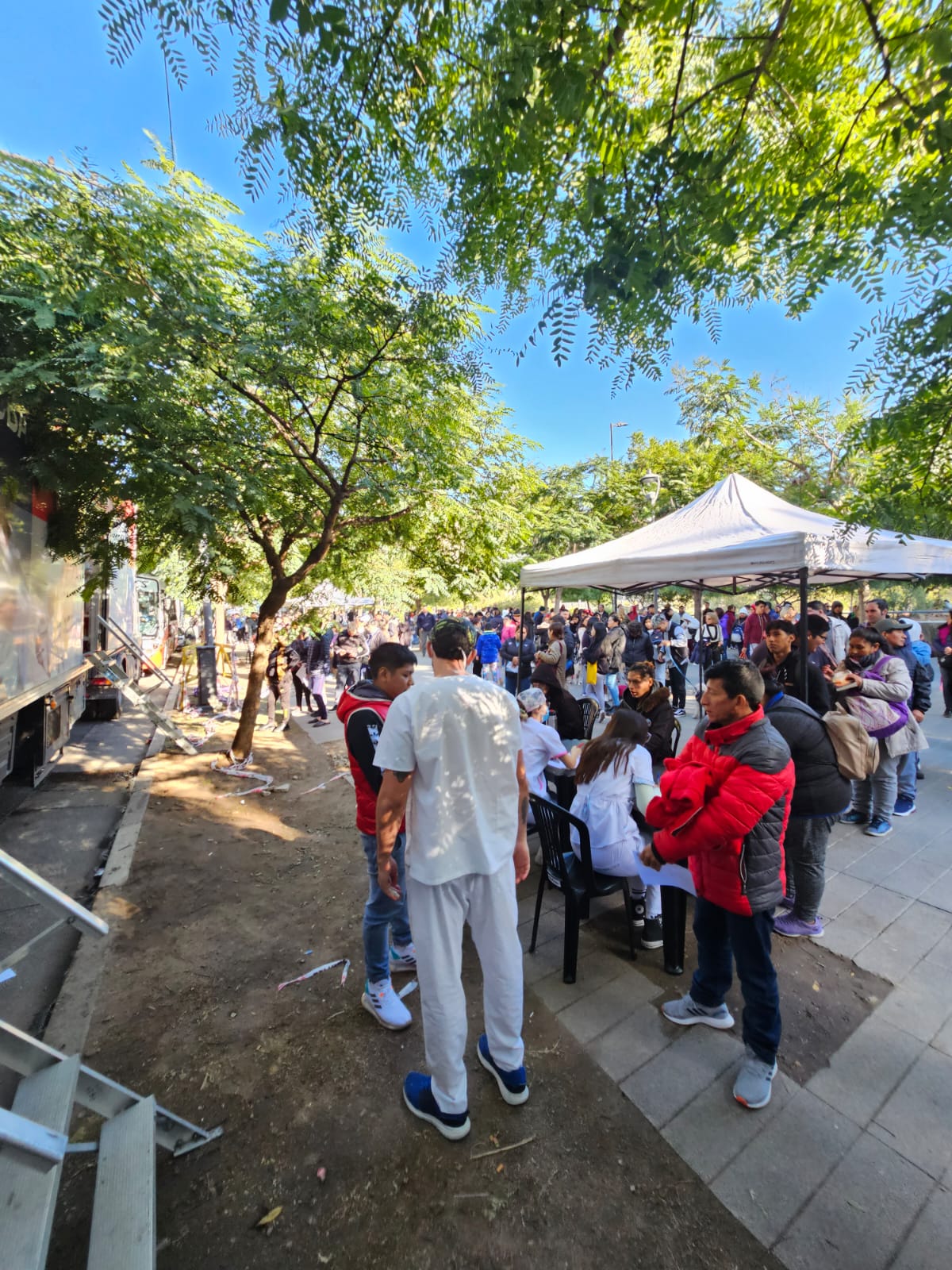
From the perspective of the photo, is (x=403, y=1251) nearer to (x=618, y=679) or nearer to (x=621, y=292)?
(x=621, y=292)

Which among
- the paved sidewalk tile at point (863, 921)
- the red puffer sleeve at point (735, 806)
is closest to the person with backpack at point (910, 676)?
the paved sidewalk tile at point (863, 921)

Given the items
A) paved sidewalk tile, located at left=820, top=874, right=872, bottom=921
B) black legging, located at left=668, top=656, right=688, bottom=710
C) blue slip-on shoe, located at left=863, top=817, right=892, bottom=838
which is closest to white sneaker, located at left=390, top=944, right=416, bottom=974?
paved sidewalk tile, located at left=820, top=874, right=872, bottom=921

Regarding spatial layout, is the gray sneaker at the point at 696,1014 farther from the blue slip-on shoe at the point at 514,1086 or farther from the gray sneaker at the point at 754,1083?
the blue slip-on shoe at the point at 514,1086

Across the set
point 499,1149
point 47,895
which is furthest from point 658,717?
point 47,895

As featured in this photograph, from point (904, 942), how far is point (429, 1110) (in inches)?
121

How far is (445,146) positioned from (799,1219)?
427cm

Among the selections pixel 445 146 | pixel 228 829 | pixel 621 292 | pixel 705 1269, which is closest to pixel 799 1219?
pixel 705 1269

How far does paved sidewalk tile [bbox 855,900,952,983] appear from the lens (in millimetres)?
3068

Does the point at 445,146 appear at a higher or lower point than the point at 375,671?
higher

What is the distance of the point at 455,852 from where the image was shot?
2.06 metres

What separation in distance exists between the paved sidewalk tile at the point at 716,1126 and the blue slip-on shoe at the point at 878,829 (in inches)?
127

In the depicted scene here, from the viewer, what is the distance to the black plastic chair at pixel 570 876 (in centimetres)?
300

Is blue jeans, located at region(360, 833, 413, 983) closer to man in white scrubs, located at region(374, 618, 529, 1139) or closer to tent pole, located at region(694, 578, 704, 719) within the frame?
man in white scrubs, located at region(374, 618, 529, 1139)

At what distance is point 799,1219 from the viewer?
1.84m
